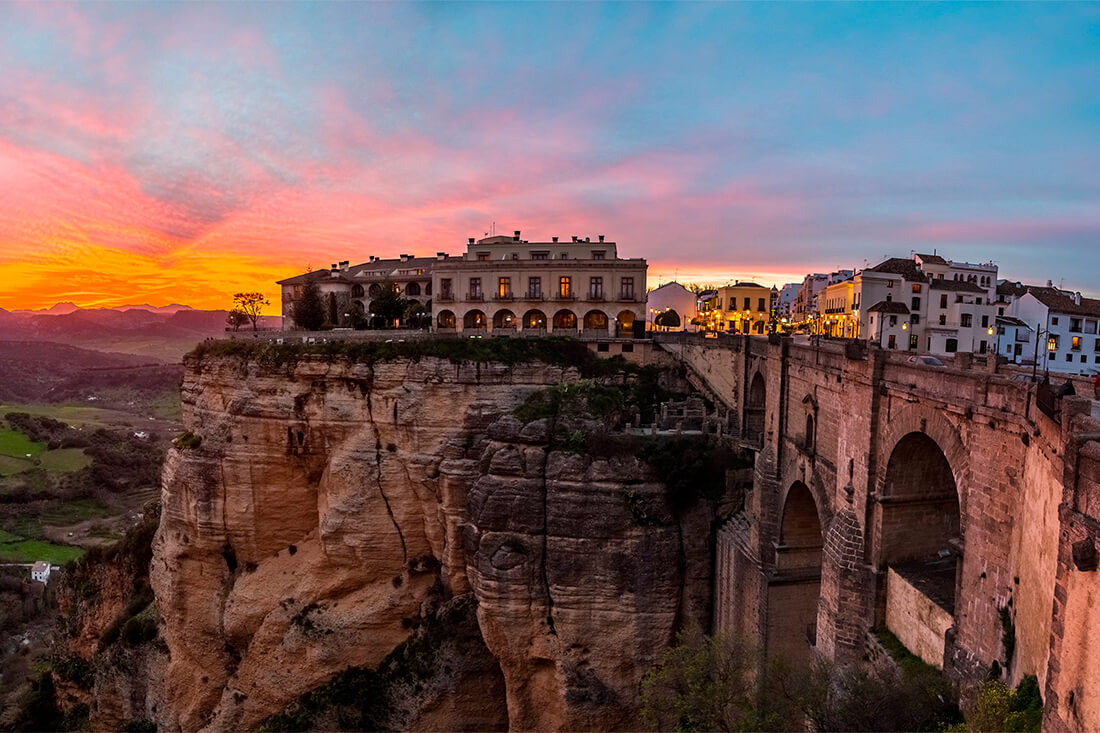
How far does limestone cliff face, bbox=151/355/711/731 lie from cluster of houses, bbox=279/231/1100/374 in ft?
34.3

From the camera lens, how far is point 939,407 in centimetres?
1420

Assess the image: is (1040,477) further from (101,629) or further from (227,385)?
(101,629)

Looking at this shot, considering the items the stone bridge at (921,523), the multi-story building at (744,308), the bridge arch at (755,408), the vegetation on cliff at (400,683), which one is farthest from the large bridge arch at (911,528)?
the multi-story building at (744,308)

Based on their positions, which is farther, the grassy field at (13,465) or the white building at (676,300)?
the grassy field at (13,465)

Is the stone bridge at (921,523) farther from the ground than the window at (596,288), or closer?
Answer: closer

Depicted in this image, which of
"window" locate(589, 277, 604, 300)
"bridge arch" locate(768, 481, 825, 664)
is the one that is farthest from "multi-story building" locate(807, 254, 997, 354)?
"bridge arch" locate(768, 481, 825, 664)

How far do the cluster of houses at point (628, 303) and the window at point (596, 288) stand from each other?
7cm

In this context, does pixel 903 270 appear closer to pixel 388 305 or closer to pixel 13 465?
pixel 388 305

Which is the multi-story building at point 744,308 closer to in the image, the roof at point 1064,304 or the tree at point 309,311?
the roof at point 1064,304

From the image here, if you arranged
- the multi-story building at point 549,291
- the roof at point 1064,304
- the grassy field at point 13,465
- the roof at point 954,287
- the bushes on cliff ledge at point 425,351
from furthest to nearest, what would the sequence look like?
the grassy field at point 13,465, the roof at point 954,287, the roof at point 1064,304, the multi-story building at point 549,291, the bushes on cliff ledge at point 425,351

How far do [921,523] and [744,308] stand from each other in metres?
64.9

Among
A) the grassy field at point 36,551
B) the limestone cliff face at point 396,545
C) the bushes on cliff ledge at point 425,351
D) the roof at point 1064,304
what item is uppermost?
the roof at point 1064,304

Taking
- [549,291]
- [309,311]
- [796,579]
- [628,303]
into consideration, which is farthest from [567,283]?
[796,579]

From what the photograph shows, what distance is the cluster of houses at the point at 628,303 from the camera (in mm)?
46219
